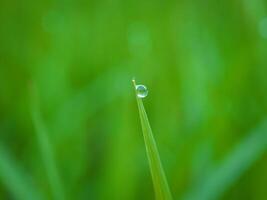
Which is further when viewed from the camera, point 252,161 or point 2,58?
point 2,58

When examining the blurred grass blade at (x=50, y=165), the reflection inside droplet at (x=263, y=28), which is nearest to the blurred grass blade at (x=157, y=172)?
the blurred grass blade at (x=50, y=165)

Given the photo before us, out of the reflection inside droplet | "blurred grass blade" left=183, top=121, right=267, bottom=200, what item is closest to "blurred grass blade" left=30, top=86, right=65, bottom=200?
"blurred grass blade" left=183, top=121, right=267, bottom=200

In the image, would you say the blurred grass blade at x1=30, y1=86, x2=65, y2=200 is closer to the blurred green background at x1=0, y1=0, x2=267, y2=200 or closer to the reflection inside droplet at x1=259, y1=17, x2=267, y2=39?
the blurred green background at x1=0, y1=0, x2=267, y2=200

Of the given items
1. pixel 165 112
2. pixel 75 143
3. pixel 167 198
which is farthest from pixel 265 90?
pixel 167 198

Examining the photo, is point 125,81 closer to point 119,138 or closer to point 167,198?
point 119,138

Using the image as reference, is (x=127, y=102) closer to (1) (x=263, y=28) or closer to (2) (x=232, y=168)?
(2) (x=232, y=168)
